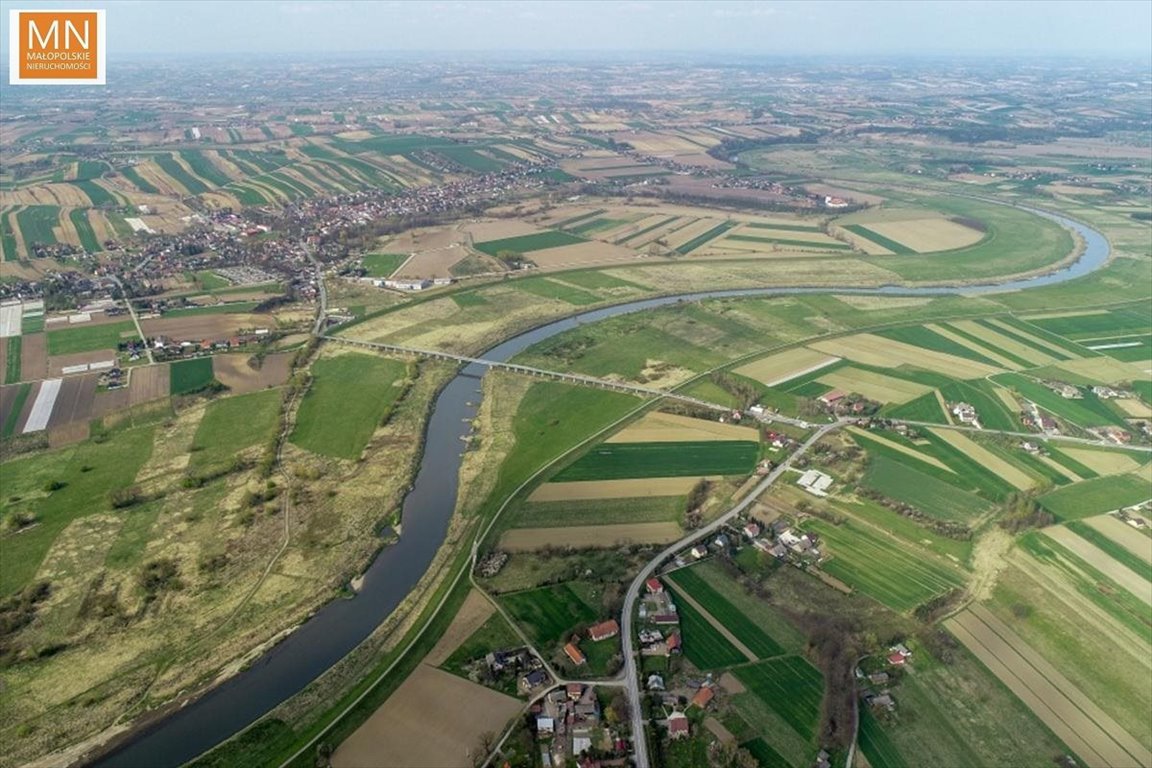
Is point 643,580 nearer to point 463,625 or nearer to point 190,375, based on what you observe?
point 463,625

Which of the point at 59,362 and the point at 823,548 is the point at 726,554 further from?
the point at 59,362

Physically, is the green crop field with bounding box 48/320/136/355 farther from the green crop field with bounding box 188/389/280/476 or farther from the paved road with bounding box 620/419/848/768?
the paved road with bounding box 620/419/848/768

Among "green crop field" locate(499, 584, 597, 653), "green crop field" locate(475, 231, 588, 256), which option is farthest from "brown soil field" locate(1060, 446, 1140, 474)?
Result: "green crop field" locate(475, 231, 588, 256)

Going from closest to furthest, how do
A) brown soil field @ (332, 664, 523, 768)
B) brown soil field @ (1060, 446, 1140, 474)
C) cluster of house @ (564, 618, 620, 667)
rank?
1. brown soil field @ (332, 664, 523, 768)
2. cluster of house @ (564, 618, 620, 667)
3. brown soil field @ (1060, 446, 1140, 474)

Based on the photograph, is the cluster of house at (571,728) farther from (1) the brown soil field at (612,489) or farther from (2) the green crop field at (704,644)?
(1) the brown soil field at (612,489)

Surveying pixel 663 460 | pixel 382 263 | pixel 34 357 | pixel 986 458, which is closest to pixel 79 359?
pixel 34 357
